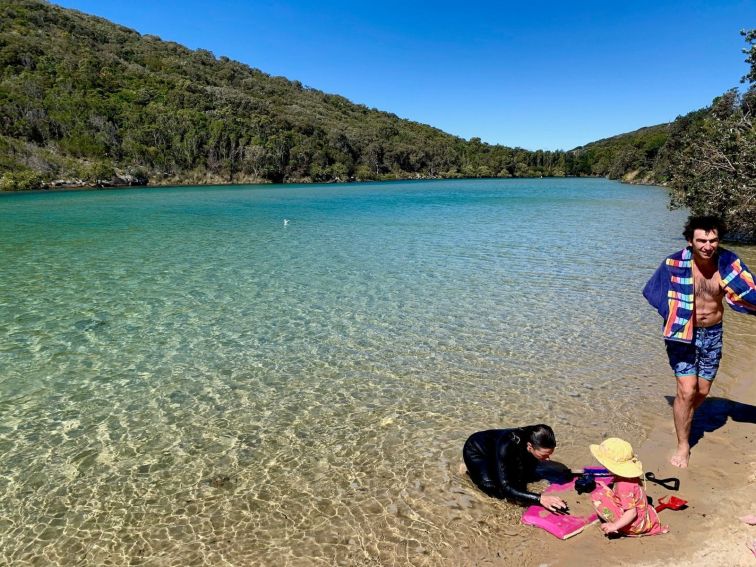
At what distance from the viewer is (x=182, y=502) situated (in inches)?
183

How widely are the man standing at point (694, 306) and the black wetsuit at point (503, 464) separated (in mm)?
1679

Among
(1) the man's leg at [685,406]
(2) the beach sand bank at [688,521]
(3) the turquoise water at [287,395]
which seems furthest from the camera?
(1) the man's leg at [685,406]

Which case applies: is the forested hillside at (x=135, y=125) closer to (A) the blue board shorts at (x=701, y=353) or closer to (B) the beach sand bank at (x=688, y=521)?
(B) the beach sand bank at (x=688, y=521)

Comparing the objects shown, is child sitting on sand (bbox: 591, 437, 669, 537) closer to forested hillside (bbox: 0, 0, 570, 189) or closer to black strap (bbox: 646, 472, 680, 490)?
black strap (bbox: 646, 472, 680, 490)

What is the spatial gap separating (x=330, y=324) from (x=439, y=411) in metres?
4.27

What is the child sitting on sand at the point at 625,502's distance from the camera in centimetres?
374

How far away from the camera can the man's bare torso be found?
4.45 meters

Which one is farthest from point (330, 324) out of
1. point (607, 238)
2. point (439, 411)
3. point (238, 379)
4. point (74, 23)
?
point (74, 23)

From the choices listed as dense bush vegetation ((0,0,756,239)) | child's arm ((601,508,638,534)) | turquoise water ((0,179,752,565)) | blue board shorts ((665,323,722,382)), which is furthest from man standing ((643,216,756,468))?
dense bush vegetation ((0,0,756,239))

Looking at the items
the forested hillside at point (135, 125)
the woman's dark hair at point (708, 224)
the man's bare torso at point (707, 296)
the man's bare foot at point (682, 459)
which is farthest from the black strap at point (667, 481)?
the forested hillside at point (135, 125)

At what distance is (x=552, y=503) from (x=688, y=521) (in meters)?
1.12

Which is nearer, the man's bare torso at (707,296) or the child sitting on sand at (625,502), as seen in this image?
the child sitting on sand at (625,502)

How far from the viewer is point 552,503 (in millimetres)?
4125

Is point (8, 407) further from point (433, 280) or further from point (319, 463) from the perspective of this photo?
point (433, 280)
